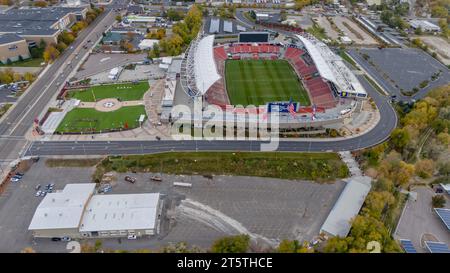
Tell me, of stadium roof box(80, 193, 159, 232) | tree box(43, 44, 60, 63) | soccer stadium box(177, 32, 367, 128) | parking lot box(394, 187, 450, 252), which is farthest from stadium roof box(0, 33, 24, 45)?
parking lot box(394, 187, 450, 252)

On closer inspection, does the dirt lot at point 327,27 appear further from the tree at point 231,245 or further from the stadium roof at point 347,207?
the tree at point 231,245

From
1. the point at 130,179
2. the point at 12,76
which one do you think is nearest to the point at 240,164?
the point at 130,179

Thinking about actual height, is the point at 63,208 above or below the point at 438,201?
above

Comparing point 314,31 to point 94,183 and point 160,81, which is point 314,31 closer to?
point 160,81

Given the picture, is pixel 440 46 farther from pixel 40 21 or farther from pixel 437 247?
pixel 40 21

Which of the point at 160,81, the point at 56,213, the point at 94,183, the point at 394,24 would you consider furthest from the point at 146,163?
the point at 394,24

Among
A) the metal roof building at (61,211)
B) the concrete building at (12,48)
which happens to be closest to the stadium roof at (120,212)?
the metal roof building at (61,211)
